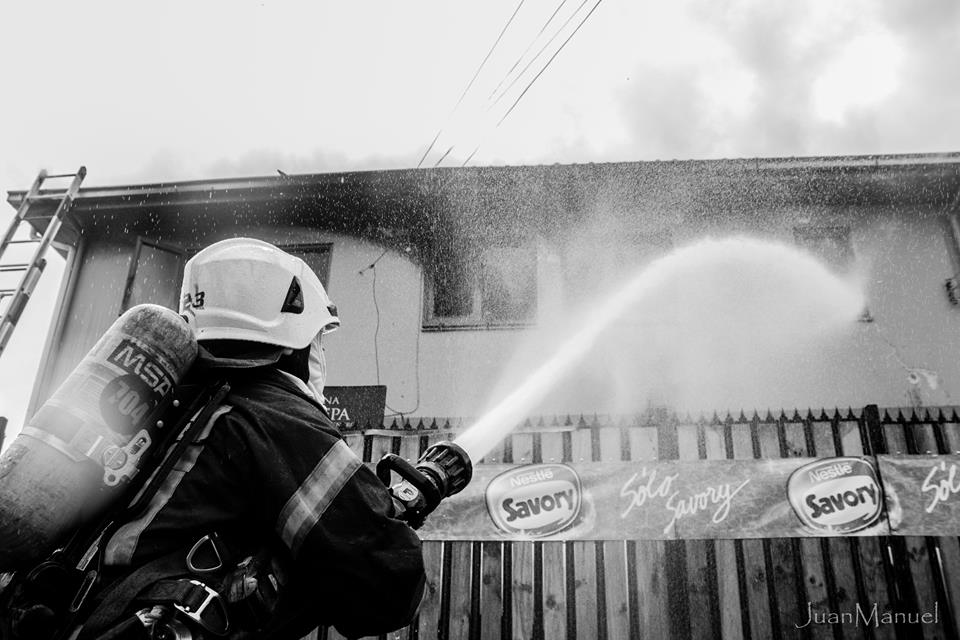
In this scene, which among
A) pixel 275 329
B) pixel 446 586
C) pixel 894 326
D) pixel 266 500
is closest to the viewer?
pixel 266 500

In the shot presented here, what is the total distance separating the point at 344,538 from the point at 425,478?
42 centimetres

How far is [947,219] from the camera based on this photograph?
8.62 meters

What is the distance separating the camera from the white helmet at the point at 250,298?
2051 millimetres

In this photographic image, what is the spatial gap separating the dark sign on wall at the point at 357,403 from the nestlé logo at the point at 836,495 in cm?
534

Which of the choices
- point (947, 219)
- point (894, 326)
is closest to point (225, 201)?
point (894, 326)

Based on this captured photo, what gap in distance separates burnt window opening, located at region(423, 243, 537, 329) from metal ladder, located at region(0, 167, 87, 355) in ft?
17.2

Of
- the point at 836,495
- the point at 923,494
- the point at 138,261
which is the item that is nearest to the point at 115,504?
the point at 836,495

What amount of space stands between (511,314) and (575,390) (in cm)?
143

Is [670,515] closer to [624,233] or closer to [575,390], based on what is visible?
[575,390]

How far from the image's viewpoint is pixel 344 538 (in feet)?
5.15

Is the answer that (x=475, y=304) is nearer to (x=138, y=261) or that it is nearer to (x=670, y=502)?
(x=670, y=502)

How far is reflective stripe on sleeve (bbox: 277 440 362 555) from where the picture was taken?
1.57 meters

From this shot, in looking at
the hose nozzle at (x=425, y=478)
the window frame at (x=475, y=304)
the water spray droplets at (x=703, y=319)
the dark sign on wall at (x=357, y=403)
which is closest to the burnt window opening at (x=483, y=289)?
the window frame at (x=475, y=304)

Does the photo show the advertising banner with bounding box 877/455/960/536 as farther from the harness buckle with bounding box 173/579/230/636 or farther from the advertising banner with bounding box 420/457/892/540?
the harness buckle with bounding box 173/579/230/636
